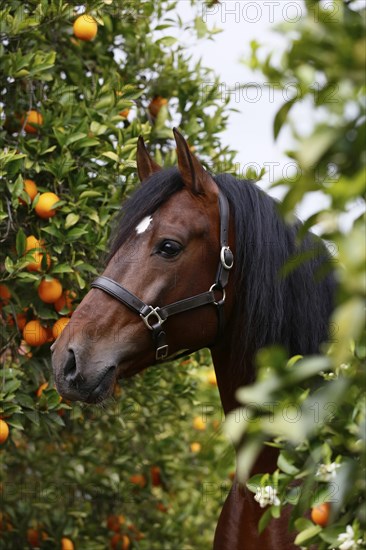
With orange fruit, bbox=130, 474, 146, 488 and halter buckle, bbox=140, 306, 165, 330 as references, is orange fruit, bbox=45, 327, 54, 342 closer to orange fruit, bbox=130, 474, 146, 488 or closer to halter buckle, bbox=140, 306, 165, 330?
halter buckle, bbox=140, 306, 165, 330

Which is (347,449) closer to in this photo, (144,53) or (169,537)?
(144,53)

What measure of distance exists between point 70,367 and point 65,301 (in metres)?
0.82

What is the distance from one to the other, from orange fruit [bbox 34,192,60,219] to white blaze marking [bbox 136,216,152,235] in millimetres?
665

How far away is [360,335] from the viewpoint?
1.41 meters

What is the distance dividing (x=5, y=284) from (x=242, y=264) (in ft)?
3.17

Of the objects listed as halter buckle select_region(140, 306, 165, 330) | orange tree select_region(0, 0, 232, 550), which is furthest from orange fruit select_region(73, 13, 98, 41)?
halter buckle select_region(140, 306, 165, 330)

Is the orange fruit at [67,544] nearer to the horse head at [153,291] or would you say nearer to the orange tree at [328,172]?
the horse head at [153,291]

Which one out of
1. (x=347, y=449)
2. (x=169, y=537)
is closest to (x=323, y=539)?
(x=347, y=449)

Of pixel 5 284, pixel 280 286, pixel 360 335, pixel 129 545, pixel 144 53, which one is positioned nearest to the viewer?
pixel 360 335

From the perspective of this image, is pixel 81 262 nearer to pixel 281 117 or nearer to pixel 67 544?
pixel 67 544

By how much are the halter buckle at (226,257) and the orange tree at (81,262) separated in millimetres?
544

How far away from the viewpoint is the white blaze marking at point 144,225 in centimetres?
260

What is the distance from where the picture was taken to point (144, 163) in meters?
2.97

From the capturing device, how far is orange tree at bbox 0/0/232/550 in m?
3.22
